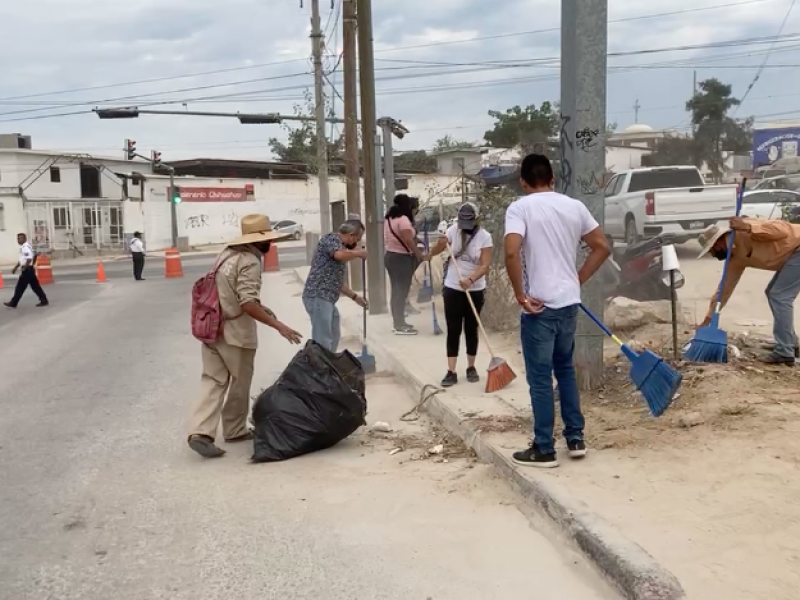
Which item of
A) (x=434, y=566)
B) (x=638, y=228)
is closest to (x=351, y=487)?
(x=434, y=566)

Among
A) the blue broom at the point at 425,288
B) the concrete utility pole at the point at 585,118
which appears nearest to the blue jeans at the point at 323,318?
the concrete utility pole at the point at 585,118

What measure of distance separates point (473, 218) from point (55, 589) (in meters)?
5.03

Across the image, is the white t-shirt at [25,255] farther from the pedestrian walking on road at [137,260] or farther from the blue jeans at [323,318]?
the blue jeans at [323,318]

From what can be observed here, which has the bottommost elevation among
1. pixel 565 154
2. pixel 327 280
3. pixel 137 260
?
pixel 137 260

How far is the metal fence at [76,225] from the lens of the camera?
148 ft

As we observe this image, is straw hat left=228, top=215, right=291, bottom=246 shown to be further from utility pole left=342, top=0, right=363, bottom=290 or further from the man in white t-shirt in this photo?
utility pole left=342, top=0, right=363, bottom=290

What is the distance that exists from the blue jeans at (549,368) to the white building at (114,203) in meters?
36.1

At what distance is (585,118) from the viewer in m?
6.36

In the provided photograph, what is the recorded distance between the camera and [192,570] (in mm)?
4156

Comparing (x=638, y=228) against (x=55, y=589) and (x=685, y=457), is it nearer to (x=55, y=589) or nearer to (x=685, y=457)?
(x=685, y=457)

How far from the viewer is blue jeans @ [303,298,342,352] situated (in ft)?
25.0

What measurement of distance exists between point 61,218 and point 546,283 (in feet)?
150

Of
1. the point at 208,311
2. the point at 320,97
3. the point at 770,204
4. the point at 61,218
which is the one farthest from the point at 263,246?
the point at 61,218

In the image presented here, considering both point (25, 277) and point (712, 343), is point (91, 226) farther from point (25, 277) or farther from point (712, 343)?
point (712, 343)
